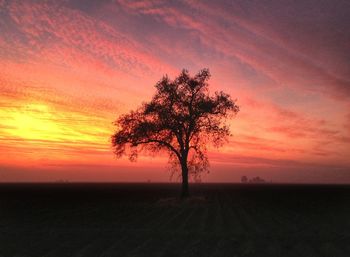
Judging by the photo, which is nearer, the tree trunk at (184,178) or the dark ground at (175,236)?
the dark ground at (175,236)

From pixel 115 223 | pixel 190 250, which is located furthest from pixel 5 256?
pixel 115 223

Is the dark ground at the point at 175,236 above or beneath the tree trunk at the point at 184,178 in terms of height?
beneath

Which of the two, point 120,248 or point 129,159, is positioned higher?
point 129,159

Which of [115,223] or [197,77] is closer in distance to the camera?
[115,223]

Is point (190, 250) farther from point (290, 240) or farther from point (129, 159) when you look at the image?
point (129, 159)

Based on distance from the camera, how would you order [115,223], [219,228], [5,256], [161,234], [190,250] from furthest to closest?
[115,223], [219,228], [161,234], [190,250], [5,256]

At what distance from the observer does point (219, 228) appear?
68.9 ft

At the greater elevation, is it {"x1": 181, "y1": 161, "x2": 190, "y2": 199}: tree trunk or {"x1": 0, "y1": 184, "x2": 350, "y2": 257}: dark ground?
{"x1": 181, "y1": 161, "x2": 190, "y2": 199}: tree trunk

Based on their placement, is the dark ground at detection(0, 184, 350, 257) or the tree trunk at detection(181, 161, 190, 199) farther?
the tree trunk at detection(181, 161, 190, 199)

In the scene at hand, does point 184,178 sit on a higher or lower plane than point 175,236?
higher

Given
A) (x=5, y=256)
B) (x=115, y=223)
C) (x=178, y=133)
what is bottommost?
(x=5, y=256)

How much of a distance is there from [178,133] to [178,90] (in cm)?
498

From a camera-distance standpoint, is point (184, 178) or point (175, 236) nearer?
point (175, 236)

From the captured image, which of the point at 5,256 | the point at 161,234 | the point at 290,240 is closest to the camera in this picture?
the point at 5,256
